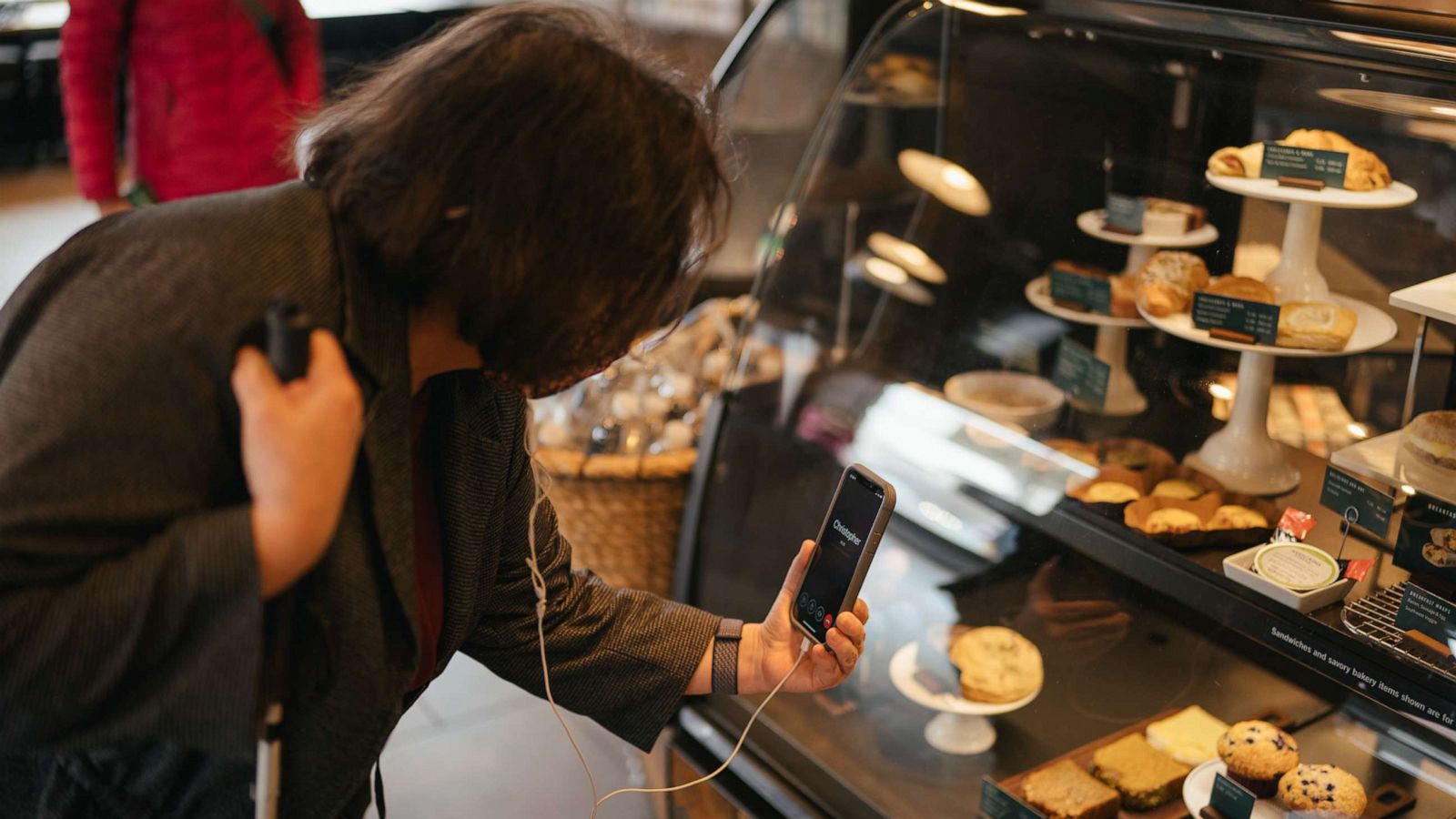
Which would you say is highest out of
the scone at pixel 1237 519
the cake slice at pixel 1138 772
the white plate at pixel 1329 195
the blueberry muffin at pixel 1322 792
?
the white plate at pixel 1329 195

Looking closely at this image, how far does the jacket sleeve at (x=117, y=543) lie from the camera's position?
0.85 metres

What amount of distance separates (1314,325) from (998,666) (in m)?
0.59

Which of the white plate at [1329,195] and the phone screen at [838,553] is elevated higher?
the white plate at [1329,195]

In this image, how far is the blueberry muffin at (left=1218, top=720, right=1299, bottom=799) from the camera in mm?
1394

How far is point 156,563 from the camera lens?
86 cm

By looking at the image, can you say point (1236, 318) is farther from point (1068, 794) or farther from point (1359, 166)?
point (1068, 794)

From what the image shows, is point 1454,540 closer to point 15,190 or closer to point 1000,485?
point 1000,485

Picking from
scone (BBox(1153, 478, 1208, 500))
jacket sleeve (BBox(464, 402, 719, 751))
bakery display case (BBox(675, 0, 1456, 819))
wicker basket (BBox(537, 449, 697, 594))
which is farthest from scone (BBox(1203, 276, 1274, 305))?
wicker basket (BBox(537, 449, 697, 594))

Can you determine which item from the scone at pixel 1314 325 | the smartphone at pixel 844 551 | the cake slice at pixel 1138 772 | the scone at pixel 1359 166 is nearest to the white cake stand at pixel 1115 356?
Answer: the scone at pixel 1314 325

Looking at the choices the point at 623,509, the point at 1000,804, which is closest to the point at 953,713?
the point at 1000,804

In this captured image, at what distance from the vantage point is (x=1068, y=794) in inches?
59.4

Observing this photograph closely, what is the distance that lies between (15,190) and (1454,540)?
292 inches

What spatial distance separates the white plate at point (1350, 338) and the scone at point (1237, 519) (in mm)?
184

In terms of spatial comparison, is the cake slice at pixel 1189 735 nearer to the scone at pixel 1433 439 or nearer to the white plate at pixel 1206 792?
the white plate at pixel 1206 792
